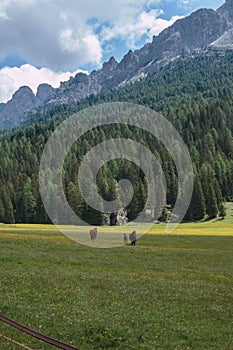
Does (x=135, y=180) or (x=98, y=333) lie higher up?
(x=135, y=180)

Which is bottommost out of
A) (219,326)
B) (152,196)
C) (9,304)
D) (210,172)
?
(219,326)

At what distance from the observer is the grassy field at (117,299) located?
50.8 feet

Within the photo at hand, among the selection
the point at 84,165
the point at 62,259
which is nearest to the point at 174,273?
the point at 62,259

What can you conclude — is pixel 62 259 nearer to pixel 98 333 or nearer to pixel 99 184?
pixel 98 333

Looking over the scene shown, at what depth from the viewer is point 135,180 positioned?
538ft

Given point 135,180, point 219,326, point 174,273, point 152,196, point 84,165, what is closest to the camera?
point 219,326

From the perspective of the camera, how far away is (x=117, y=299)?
21.8m

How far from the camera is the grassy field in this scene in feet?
50.8

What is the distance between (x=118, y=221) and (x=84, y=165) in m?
51.7

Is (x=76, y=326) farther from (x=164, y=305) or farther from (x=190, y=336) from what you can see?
(x=164, y=305)

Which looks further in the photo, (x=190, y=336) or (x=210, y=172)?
(x=210, y=172)

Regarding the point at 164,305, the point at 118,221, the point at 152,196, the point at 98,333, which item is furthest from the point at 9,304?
the point at 152,196

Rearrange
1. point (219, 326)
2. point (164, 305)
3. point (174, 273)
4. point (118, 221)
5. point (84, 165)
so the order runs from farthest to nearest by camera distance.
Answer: point (84, 165) → point (118, 221) → point (174, 273) → point (164, 305) → point (219, 326)

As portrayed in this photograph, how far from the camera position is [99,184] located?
156750 millimetres
